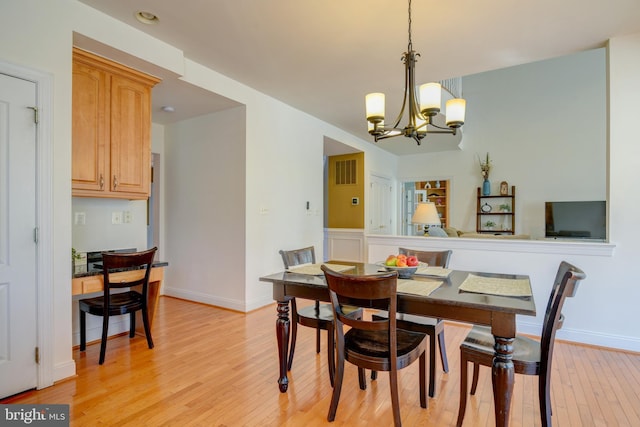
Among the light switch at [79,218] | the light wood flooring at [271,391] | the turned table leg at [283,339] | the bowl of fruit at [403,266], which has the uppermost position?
the light switch at [79,218]

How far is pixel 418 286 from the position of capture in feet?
6.30

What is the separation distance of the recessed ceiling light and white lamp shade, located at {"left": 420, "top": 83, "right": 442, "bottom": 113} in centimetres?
212

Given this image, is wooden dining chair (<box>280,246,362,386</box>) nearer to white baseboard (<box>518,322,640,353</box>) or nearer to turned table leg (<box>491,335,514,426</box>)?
turned table leg (<box>491,335,514,426</box>)

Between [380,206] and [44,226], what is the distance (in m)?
6.01

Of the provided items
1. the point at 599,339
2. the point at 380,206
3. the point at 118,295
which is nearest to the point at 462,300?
the point at 599,339

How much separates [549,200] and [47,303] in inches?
311

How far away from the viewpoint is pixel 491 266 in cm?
340

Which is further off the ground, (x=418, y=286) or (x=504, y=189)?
(x=504, y=189)

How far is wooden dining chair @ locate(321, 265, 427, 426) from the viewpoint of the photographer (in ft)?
5.39

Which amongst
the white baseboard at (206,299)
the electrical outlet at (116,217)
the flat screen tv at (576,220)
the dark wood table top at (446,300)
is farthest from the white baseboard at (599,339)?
the electrical outlet at (116,217)

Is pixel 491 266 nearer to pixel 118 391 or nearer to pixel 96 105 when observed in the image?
pixel 118 391

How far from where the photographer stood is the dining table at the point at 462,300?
1548 millimetres

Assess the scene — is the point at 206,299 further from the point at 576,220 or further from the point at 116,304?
the point at 576,220

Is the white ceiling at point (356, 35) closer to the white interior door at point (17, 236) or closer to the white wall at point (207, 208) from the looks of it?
the white wall at point (207, 208)
